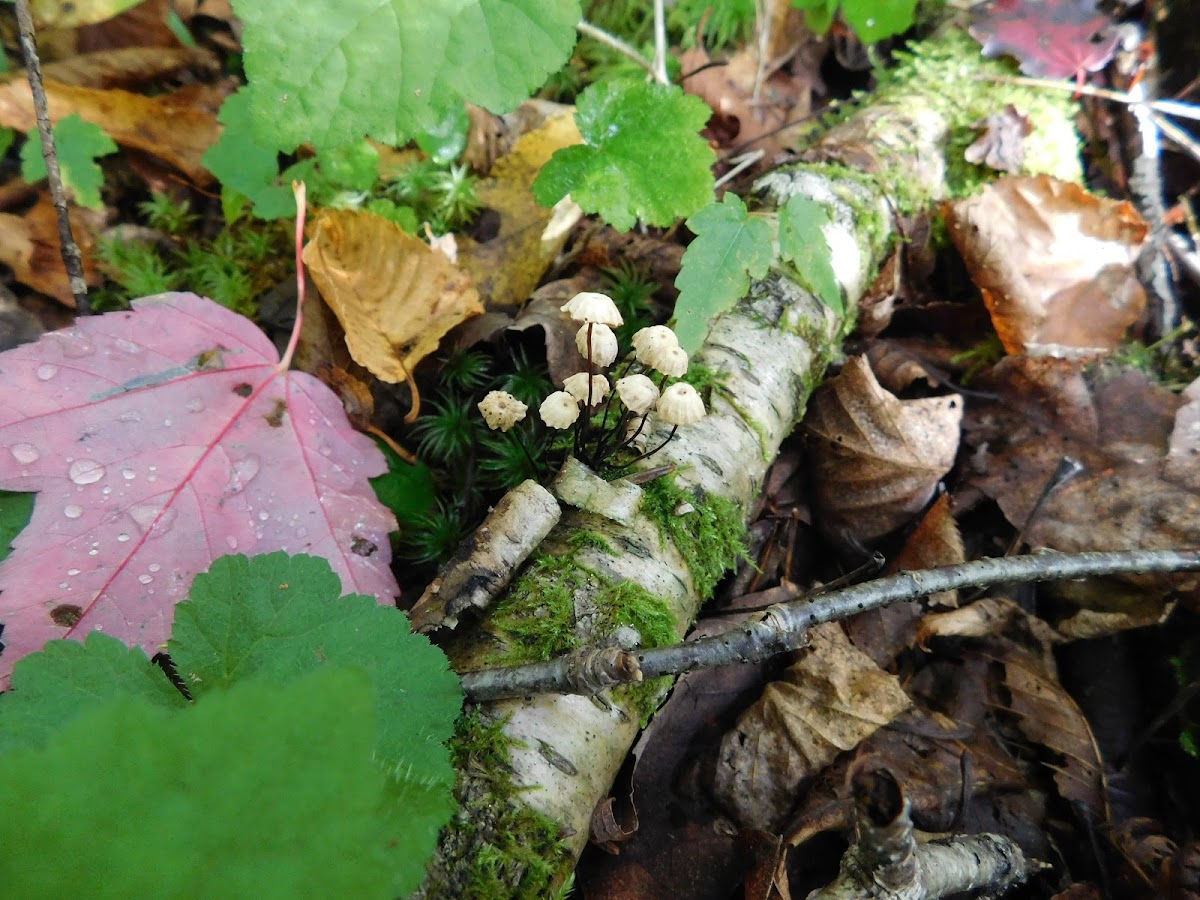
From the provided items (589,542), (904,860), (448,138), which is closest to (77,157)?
(448,138)

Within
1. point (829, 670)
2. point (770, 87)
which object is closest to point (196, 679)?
point (829, 670)

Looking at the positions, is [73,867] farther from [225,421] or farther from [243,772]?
[225,421]

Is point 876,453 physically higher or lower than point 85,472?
lower

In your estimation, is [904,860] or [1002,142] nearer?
[904,860]

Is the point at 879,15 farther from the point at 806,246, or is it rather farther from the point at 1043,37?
the point at 806,246

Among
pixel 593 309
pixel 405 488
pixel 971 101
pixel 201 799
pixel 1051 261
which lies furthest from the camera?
pixel 971 101

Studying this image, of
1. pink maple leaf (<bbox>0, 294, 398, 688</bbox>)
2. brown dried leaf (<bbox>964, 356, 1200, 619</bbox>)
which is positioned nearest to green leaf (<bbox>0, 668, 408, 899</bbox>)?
pink maple leaf (<bbox>0, 294, 398, 688</bbox>)

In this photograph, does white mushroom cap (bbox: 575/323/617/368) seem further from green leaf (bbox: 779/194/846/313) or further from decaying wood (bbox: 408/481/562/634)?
green leaf (bbox: 779/194/846/313)

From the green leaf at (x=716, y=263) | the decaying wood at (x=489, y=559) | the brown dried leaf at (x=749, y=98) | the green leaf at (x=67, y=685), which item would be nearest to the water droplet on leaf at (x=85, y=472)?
the green leaf at (x=67, y=685)
